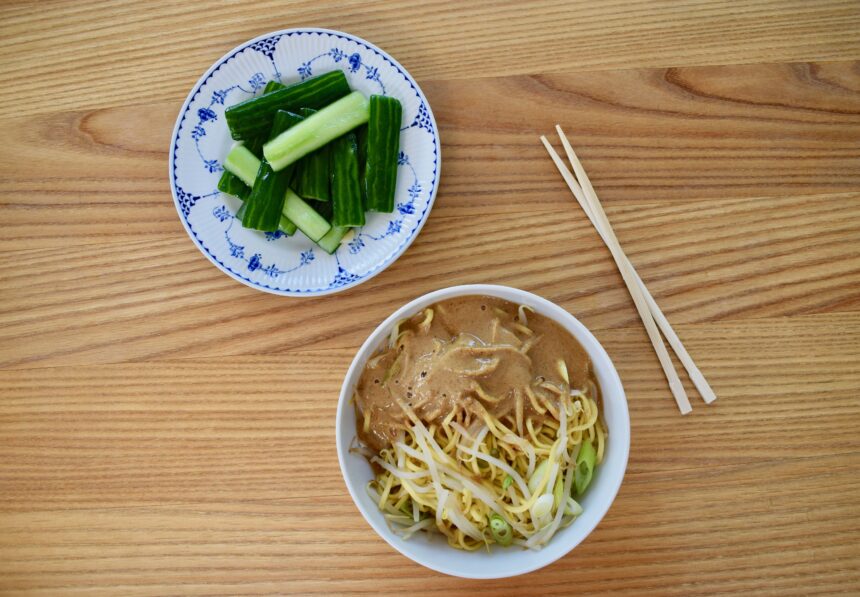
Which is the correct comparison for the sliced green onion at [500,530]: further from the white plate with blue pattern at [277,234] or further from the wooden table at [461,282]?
the white plate with blue pattern at [277,234]

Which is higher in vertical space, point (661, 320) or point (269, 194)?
point (269, 194)

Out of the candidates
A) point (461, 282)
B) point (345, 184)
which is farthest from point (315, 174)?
point (461, 282)

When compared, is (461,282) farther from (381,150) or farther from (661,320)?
(661,320)

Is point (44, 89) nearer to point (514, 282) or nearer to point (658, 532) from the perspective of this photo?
point (514, 282)

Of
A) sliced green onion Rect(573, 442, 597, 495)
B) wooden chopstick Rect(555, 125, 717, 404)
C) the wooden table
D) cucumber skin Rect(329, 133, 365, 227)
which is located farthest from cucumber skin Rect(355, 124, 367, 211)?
sliced green onion Rect(573, 442, 597, 495)

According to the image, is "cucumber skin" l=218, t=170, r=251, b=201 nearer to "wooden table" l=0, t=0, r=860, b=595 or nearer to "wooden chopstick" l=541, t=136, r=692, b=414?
"wooden table" l=0, t=0, r=860, b=595

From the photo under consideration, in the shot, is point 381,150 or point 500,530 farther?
point 381,150
